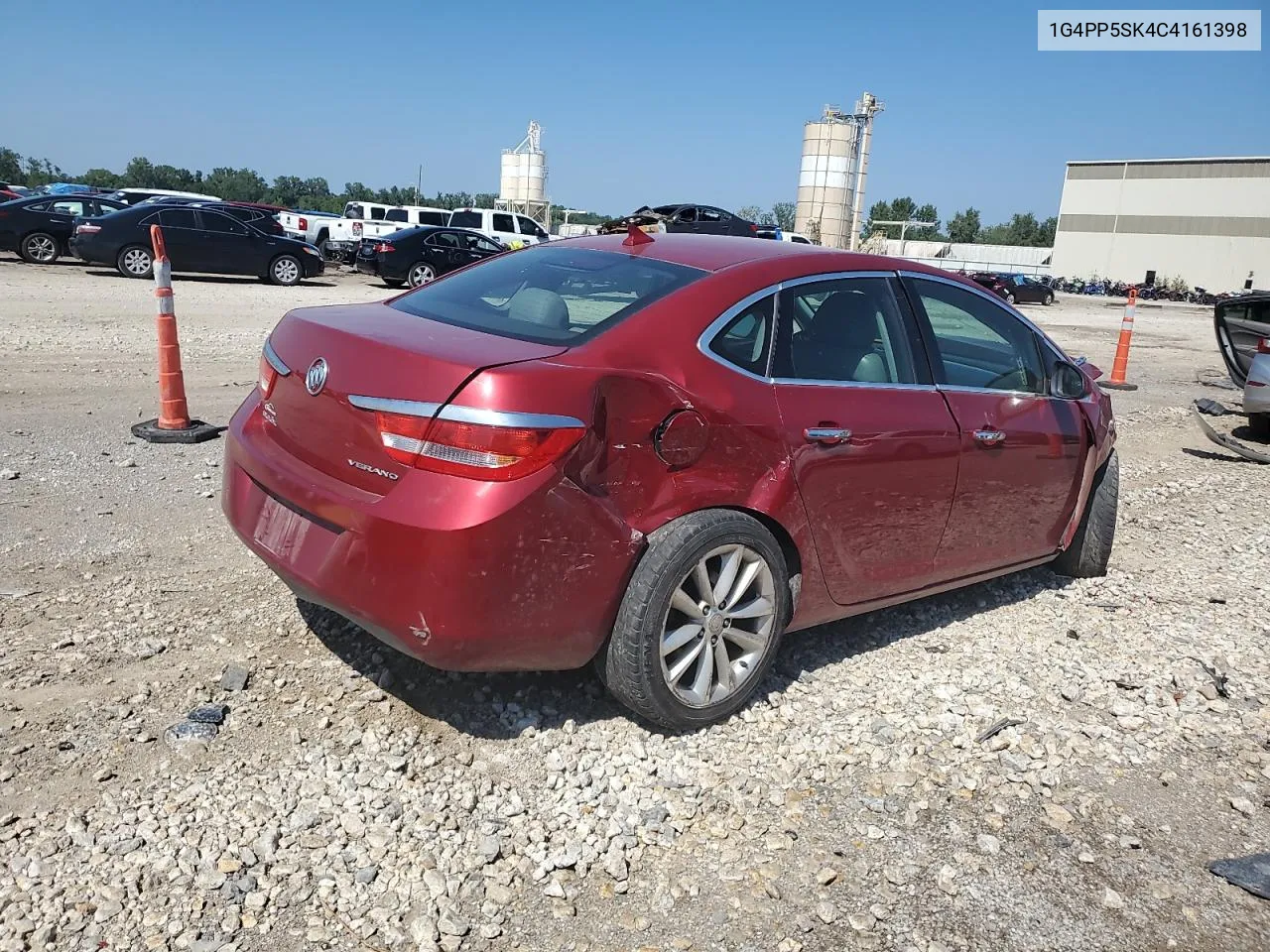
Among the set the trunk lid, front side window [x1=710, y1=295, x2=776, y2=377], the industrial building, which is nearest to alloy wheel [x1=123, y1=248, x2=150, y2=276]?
the trunk lid

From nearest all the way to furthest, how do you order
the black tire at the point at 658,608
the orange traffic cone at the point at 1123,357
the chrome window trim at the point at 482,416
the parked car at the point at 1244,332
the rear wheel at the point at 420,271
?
the chrome window trim at the point at 482,416
the black tire at the point at 658,608
the parked car at the point at 1244,332
the orange traffic cone at the point at 1123,357
the rear wheel at the point at 420,271

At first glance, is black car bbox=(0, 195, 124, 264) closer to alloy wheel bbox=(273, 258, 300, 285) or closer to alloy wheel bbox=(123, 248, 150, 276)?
alloy wheel bbox=(123, 248, 150, 276)

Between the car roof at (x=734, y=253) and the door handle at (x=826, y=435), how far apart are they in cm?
62

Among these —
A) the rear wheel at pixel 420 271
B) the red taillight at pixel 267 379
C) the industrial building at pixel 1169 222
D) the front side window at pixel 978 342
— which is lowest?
the rear wheel at pixel 420 271

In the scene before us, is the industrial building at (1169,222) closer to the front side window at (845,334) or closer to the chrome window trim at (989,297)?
the chrome window trim at (989,297)

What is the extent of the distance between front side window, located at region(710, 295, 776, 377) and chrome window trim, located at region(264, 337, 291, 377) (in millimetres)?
1423

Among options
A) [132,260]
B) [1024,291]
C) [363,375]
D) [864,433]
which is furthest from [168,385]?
[1024,291]

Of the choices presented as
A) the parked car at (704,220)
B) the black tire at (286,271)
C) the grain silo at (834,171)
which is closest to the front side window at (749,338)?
the black tire at (286,271)

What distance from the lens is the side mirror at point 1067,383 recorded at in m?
4.66

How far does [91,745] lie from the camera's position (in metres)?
3.00

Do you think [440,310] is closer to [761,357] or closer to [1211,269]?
[761,357]

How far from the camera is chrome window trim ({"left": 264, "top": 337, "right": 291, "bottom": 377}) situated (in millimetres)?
3331

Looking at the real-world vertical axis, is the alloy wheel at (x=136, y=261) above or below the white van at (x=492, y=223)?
below

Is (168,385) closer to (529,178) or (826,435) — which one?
(826,435)
